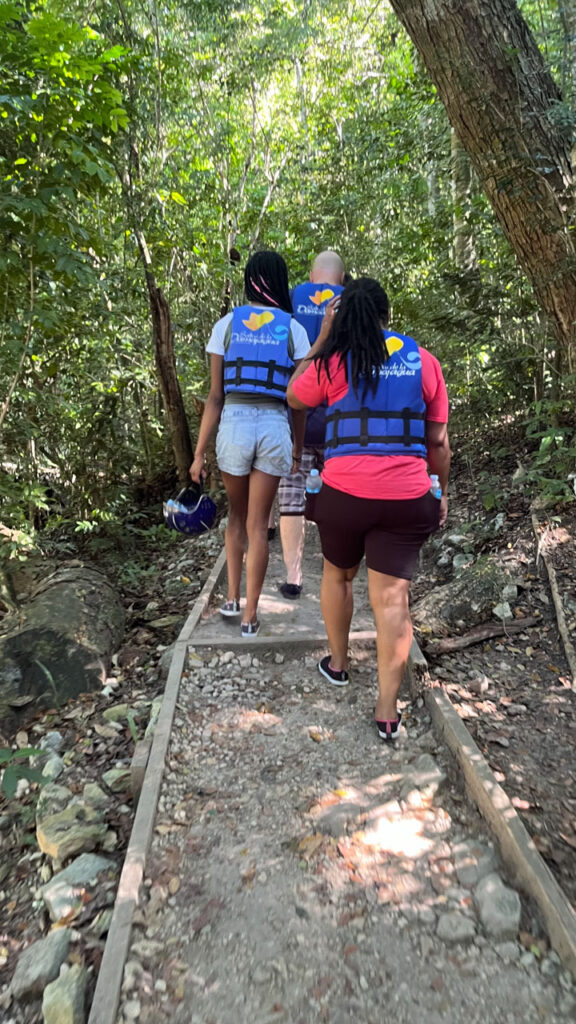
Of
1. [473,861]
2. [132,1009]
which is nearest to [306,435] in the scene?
[473,861]

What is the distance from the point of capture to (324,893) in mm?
2127

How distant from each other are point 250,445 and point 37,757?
2.11m

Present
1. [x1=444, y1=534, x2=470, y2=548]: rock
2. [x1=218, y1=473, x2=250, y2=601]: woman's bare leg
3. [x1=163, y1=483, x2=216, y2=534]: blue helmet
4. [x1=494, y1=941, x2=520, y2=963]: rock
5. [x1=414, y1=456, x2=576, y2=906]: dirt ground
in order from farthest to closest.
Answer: [x1=444, y1=534, x2=470, y2=548]: rock → [x1=163, y1=483, x2=216, y2=534]: blue helmet → [x1=218, y1=473, x2=250, y2=601]: woman's bare leg → [x1=414, y1=456, x2=576, y2=906]: dirt ground → [x1=494, y1=941, x2=520, y2=963]: rock

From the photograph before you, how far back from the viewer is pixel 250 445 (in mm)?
3434

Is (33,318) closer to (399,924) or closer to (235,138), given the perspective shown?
(399,924)

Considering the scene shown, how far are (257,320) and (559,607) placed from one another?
2465 mm

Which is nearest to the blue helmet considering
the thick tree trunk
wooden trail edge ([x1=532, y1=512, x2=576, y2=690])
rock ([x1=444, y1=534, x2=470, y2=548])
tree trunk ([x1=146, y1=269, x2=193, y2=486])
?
wooden trail edge ([x1=532, y1=512, x2=576, y2=690])

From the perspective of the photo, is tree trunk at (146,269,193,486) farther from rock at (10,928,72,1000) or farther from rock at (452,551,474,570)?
rock at (10,928,72,1000)

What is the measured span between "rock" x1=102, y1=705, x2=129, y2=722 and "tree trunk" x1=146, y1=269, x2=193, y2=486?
434cm

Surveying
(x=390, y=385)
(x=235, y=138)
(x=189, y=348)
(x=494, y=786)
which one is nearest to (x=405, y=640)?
(x=494, y=786)

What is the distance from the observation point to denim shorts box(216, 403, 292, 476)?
3441 millimetres

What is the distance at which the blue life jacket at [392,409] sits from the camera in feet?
8.34

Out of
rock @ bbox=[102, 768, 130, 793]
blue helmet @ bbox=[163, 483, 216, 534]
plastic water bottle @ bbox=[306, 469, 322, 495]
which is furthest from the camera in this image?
blue helmet @ bbox=[163, 483, 216, 534]

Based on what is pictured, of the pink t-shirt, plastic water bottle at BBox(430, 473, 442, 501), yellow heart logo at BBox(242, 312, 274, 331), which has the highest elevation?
yellow heart logo at BBox(242, 312, 274, 331)
